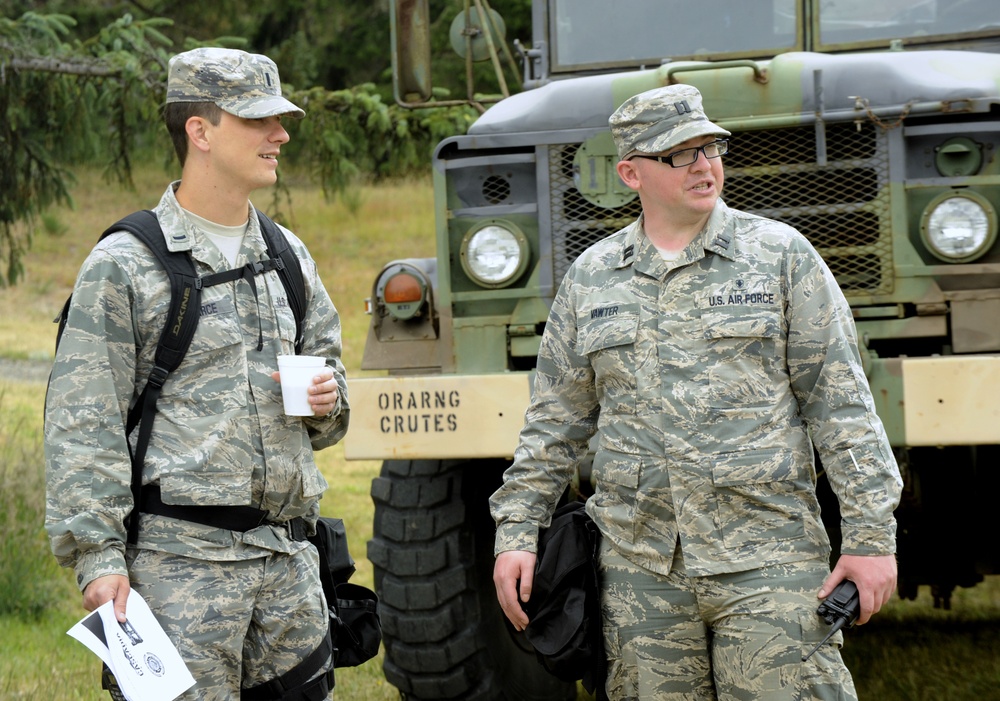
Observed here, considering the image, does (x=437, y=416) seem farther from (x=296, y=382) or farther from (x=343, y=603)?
(x=296, y=382)

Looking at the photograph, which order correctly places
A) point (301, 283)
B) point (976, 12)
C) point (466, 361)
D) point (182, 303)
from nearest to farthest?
1. point (182, 303)
2. point (301, 283)
3. point (466, 361)
4. point (976, 12)

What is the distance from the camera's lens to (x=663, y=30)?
499 cm

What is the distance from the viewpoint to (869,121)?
404cm

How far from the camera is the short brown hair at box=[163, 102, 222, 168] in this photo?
2.96m

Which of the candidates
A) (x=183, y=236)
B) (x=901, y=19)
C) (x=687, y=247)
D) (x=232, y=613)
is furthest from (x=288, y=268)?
(x=901, y=19)

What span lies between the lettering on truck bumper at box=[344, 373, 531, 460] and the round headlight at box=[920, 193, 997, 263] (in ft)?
4.14

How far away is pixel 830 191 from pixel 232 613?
225 cm

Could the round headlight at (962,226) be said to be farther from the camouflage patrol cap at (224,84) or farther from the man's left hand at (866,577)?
the camouflage patrol cap at (224,84)

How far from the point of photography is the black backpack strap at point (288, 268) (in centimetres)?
308

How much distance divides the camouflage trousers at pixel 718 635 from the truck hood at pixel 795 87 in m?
1.67

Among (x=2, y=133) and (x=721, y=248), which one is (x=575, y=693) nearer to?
(x=721, y=248)

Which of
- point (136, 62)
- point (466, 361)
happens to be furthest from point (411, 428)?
point (136, 62)

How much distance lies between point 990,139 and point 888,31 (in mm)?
953

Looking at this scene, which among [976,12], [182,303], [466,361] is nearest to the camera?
[182,303]
